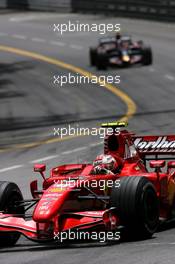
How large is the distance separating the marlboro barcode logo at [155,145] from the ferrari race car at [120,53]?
89.2 feet

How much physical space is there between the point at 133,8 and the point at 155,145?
44870 mm

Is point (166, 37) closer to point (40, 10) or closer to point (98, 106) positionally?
point (40, 10)

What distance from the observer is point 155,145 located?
16.7 meters

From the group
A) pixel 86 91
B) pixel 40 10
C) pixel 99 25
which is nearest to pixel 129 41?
pixel 86 91

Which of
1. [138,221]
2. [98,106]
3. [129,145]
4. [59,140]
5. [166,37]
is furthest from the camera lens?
[166,37]

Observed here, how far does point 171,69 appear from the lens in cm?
4431

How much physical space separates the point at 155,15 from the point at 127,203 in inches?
1869

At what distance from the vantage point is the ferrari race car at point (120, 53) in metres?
43.9

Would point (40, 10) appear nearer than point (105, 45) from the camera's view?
No

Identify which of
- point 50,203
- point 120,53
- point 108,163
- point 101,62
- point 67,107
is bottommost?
point 67,107

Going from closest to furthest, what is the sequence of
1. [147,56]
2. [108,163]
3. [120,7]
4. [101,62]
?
[108,163], [101,62], [147,56], [120,7]

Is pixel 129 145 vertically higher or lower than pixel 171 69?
higher

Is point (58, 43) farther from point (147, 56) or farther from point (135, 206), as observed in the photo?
point (135, 206)

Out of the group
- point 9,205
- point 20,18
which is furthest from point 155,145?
point 20,18
